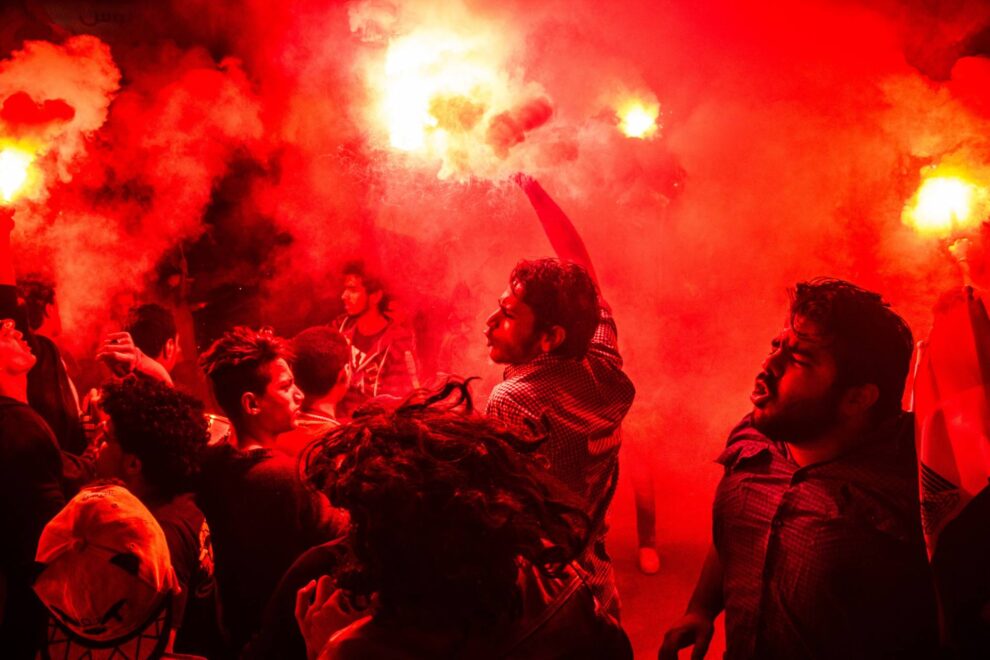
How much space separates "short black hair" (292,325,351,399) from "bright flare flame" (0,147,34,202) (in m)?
2.51

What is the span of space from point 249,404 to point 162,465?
47cm

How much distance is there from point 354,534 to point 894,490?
1552mm

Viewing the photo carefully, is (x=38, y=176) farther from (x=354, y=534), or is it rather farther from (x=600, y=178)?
(x=354, y=534)

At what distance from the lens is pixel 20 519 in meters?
2.88

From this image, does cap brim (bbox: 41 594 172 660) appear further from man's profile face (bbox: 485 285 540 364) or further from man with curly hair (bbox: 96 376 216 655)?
man's profile face (bbox: 485 285 540 364)

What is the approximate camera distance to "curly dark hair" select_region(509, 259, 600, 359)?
2812 millimetres

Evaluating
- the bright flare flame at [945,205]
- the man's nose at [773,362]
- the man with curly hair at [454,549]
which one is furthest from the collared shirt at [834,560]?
the bright flare flame at [945,205]

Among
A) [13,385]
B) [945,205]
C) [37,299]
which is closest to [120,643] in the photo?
[13,385]

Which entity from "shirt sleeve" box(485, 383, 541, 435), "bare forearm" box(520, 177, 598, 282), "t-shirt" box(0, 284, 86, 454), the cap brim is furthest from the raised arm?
"t-shirt" box(0, 284, 86, 454)

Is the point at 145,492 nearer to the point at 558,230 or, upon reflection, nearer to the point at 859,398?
the point at 558,230

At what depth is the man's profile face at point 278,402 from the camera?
9.91 feet

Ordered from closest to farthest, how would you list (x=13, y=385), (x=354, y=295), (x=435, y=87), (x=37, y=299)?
(x=13, y=385)
(x=37, y=299)
(x=435, y=87)
(x=354, y=295)

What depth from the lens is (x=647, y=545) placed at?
16.1 ft

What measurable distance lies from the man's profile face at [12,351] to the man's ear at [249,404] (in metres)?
1.28
